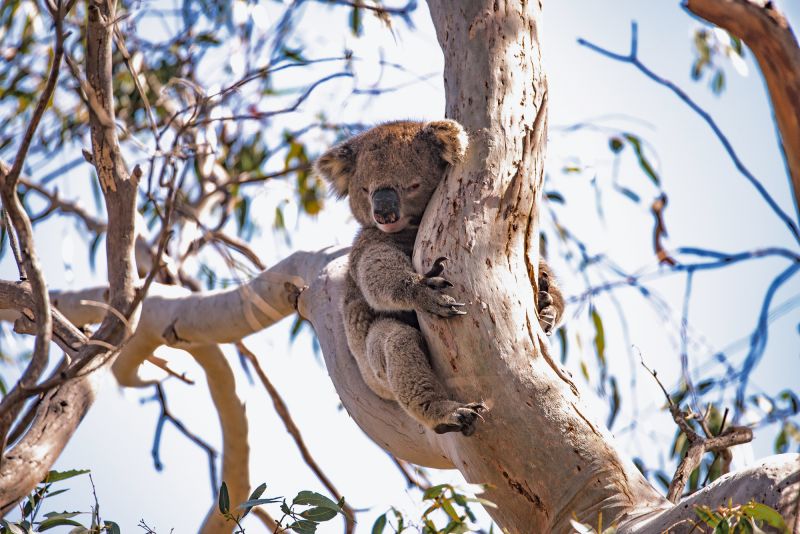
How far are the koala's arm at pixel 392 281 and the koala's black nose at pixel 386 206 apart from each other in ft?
0.28

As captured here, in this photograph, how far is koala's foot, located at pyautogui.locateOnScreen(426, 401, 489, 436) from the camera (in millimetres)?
1921

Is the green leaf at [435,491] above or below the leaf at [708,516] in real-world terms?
above

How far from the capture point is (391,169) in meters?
2.72

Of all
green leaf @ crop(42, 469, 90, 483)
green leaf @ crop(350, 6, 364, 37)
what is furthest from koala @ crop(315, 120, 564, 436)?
green leaf @ crop(350, 6, 364, 37)

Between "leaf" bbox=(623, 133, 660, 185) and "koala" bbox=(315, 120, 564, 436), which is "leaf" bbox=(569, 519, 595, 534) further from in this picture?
"leaf" bbox=(623, 133, 660, 185)

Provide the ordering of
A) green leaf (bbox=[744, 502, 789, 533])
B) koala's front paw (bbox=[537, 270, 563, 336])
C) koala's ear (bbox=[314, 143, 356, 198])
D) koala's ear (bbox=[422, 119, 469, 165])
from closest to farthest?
green leaf (bbox=[744, 502, 789, 533]) → koala's ear (bbox=[422, 119, 469, 165]) → koala's front paw (bbox=[537, 270, 563, 336]) → koala's ear (bbox=[314, 143, 356, 198])

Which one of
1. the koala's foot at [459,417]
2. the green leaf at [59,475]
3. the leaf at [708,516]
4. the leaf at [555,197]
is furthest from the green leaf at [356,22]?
the leaf at [708,516]

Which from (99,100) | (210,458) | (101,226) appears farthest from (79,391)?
(101,226)

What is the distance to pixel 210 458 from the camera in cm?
419

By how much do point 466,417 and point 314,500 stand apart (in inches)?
16.4

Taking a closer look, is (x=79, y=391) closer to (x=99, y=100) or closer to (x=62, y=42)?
(x=99, y=100)

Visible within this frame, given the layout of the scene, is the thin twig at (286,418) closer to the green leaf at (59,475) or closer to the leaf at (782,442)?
the green leaf at (59,475)

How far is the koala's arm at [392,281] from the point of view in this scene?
2.03 m

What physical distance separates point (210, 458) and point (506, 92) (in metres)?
2.86
